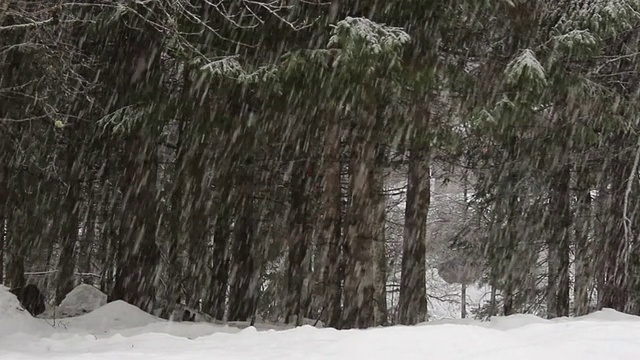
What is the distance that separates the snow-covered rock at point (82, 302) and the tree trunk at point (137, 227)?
1243 mm

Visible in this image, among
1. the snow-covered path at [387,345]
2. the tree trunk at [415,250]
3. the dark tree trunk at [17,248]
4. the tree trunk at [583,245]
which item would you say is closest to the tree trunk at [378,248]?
the tree trunk at [415,250]

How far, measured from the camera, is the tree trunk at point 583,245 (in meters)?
12.7

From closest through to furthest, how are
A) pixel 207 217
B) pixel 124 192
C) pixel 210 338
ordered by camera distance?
1. pixel 210 338
2. pixel 124 192
3. pixel 207 217

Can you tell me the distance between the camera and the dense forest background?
26.5ft

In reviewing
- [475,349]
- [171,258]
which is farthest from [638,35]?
[171,258]

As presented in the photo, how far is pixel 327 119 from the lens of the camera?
905 centimetres

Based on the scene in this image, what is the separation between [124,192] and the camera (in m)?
10.2

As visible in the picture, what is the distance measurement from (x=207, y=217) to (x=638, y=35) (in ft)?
25.3

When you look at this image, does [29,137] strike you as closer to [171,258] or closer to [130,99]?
[130,99]

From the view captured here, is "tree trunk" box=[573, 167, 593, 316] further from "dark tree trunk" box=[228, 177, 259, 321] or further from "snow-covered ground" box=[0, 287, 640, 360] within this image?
"snow-covered ground" box=[0, 287, 640, 360]

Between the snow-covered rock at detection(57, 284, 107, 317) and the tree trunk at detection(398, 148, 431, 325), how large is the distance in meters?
5.67

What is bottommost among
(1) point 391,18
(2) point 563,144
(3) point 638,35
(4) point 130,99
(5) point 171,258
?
(5) point 171,258

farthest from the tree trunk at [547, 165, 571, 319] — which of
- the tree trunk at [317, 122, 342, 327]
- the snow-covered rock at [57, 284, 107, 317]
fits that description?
the snow-covered rock at [57, 284, 107, 317]

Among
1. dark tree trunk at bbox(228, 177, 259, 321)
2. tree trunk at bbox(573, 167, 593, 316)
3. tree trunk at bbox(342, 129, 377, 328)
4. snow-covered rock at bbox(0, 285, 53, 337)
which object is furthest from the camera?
dark tree trunk at bbox(228, 177, 259, 321)
